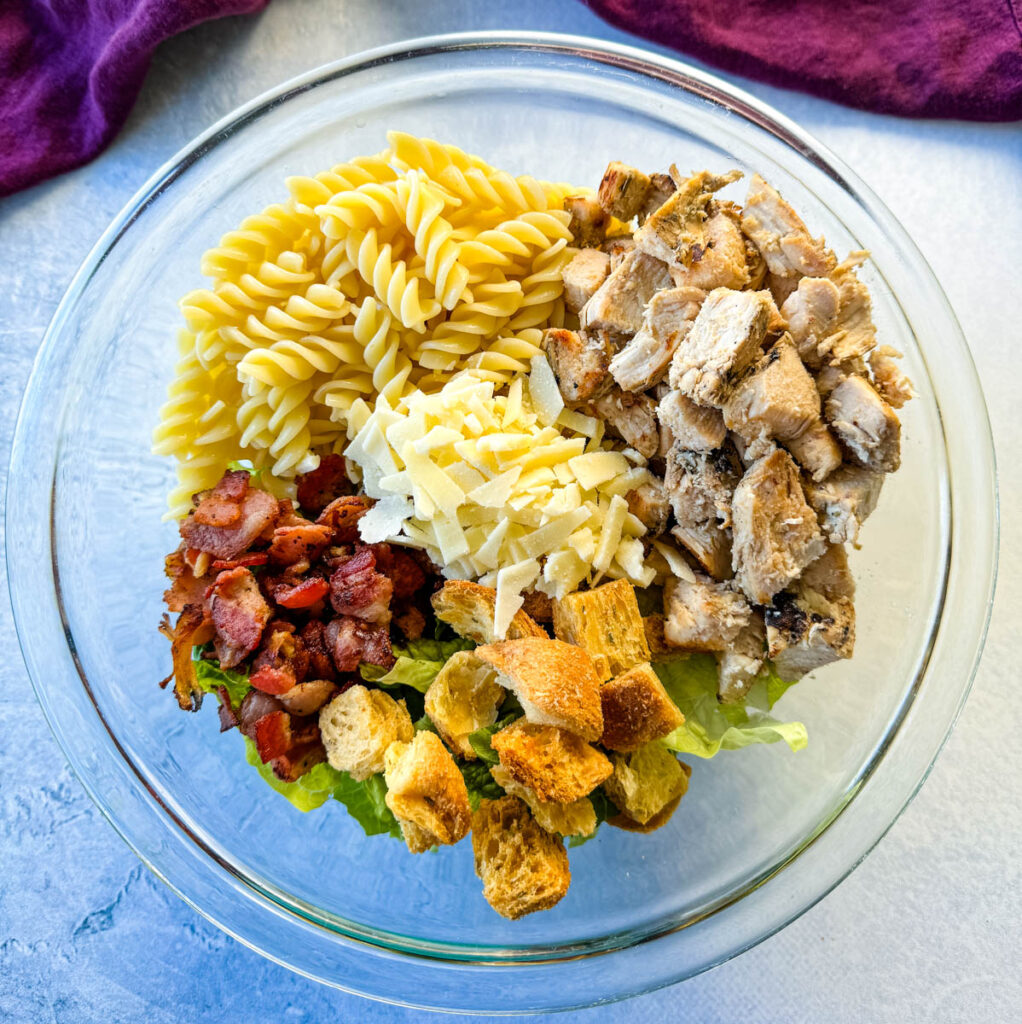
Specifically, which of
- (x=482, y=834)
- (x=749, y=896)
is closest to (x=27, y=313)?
(x=482, y=834)

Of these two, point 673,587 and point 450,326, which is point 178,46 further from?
point 673,587

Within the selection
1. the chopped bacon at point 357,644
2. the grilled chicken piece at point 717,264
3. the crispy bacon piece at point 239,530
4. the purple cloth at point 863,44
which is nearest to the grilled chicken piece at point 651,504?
the grilled chicken piece at point 717,264

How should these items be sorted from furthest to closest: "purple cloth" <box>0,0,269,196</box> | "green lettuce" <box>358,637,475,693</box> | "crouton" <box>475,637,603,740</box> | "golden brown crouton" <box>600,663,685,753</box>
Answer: "purple cloth" <box>0,0,269,196</box>
"green lettuce" <box>358,637,475,693</box>
"golden brown crouton" <box>600,663,685,753</box>
"crouton" <box>475,637,603,740</box>

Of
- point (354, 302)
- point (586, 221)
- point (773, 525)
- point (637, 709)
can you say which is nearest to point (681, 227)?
point (586, 221)

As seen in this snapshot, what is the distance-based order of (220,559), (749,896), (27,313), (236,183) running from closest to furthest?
1. (220,559)
2. (749,896)
3. (236,183)
4. (27,313)

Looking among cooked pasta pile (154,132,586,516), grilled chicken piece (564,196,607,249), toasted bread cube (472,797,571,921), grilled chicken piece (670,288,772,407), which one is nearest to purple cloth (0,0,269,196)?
cooked pasta pile (154,132,586,516)

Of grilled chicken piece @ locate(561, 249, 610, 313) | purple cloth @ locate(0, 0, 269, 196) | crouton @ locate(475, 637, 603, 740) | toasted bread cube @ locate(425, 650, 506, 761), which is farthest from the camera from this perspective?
purple cloth @ locate(0, 0, 269, 196)

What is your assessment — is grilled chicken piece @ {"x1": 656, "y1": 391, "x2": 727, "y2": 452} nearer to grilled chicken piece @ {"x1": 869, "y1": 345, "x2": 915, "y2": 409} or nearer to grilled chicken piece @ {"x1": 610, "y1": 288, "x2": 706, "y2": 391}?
grilled chicken piece @ {"x1": 610, "y1": 288, "x2": 706, "y2": 391}
